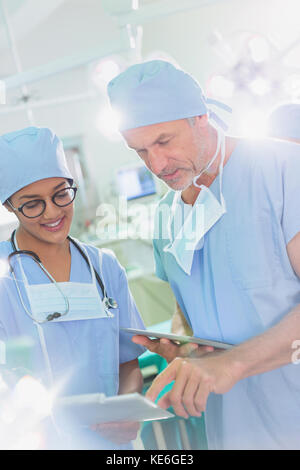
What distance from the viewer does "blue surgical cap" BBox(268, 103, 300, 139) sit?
54.8 inches

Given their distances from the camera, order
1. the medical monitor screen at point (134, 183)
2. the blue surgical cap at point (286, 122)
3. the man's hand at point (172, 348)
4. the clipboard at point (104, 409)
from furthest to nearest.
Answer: the medical monitor screen at point (134, 183) < the blue surgical cap at point (286, 122) < the man's hand at point (172, 348) < the clipboard at point (104, 409)

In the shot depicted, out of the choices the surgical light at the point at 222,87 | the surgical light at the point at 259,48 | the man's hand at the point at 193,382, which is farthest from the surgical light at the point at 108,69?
the man's hand at the point at 193,382

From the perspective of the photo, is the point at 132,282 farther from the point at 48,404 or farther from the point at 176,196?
the point at 48,404

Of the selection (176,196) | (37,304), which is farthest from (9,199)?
(176,196)

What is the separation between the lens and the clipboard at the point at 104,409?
0.57 meters

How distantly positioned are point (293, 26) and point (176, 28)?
1454 mm

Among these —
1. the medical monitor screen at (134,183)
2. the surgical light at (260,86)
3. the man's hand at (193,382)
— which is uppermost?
the medical monitor screen at (134,183)

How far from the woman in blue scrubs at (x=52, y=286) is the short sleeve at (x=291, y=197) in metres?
0.43

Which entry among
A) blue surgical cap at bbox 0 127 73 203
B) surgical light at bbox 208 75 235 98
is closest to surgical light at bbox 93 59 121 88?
surgical light at bbox 208 75 235 98

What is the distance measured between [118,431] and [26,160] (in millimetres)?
591

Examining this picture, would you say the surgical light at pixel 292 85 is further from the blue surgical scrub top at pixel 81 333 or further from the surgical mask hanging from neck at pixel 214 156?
the blue surgical scrub top at pixel 81 333

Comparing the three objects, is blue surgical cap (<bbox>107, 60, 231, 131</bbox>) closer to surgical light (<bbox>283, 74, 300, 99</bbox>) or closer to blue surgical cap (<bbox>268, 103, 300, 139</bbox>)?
→ blue surgical cap (<bbox>268, 103, 300, 139</bbox>)

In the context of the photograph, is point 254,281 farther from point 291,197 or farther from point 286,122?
point 286,122
